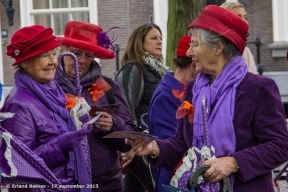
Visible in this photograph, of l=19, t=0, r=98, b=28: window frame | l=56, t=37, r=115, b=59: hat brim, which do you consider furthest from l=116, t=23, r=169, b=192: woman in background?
l=19, t=0, r=98, b=28: window frame

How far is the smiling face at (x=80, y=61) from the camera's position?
209 inches

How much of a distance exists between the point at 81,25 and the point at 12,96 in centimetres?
118

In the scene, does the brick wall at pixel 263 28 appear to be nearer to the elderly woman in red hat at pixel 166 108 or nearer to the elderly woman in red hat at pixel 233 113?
the elderly woman in red hat at pixel 166 108

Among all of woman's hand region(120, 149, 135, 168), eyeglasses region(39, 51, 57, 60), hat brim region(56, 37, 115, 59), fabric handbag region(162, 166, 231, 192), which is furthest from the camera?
woman's hand region(120, 149, 135, 168)

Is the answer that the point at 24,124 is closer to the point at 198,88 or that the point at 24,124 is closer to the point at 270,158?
the point at 198,88

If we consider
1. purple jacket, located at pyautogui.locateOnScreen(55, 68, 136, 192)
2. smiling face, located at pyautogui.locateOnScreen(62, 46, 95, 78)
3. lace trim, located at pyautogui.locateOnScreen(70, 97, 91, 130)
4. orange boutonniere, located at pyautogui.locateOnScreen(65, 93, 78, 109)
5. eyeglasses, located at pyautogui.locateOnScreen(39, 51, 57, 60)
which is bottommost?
purple jacket, located at pyautogui.locateOnScreen(55, 68, 136, 192)

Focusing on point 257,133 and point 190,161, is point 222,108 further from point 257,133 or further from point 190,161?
point 190,161

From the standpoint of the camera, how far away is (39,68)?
471 centimetres

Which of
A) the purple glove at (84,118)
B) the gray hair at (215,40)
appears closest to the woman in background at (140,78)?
the purple glove at (84,118)

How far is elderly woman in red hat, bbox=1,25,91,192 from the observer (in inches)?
176

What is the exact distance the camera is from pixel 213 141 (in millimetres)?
4098

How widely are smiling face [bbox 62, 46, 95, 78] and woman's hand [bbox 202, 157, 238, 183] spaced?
5.22ft

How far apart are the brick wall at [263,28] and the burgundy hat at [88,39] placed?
12426 mm

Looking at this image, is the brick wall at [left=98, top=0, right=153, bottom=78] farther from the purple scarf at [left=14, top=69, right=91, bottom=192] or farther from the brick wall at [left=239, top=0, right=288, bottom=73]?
the purple scarf at [left=14, top=69, right=91, bottom=192]
